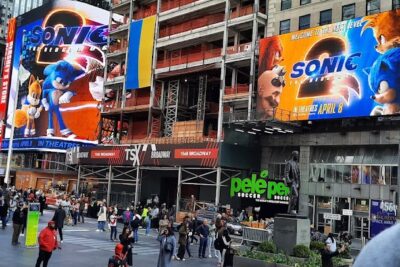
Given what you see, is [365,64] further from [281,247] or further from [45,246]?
[45,246]

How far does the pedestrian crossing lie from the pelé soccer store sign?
14.7 meters

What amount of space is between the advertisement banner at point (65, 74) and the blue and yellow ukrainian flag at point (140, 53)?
18756 millimetres

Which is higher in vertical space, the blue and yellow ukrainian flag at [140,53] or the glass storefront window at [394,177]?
the blue and yellow ukrainian flag at [140,53]

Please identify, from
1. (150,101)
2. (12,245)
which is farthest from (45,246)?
(150,101)

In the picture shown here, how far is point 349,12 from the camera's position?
132 ft

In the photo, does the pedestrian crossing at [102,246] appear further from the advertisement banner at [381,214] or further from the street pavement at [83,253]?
the advertisement banner at [381,214]

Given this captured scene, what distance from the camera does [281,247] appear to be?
771 inches

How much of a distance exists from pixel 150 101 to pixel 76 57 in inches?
1099

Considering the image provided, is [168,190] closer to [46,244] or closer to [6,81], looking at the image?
[46,244]

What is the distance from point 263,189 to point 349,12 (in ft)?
51.7

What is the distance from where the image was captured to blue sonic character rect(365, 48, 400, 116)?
116ft

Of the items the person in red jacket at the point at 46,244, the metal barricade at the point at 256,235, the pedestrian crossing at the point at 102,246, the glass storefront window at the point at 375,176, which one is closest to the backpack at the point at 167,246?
the person in red jacket at the point at 46,244

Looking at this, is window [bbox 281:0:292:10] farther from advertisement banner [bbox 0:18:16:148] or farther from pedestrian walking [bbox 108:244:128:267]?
advertisement banner [bbox 0:18:16:148]

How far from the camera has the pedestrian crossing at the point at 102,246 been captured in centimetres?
2213
